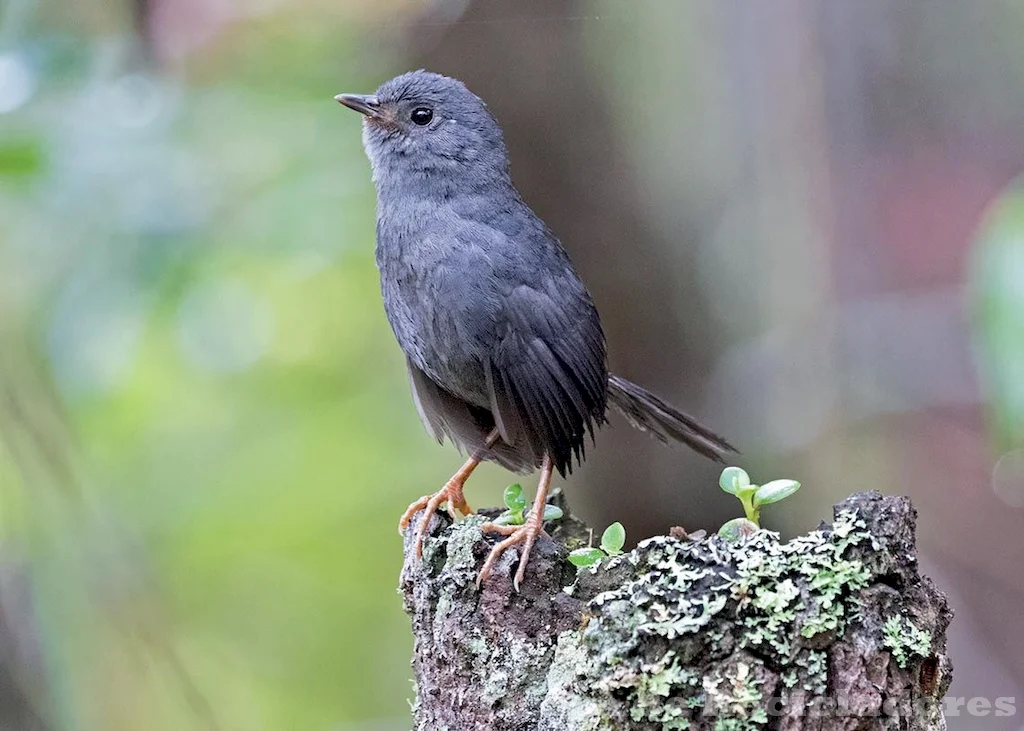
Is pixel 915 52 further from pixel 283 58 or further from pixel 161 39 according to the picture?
pixel 161 39

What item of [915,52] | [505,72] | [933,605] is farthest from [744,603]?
[915,52]

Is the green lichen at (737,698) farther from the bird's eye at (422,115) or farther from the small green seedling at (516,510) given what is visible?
the bird's eye at (422,115)

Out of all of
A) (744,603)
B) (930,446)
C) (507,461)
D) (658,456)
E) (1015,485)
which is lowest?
(744,603)

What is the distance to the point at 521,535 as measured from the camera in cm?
282

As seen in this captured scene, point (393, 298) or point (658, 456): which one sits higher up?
point (658, 456)

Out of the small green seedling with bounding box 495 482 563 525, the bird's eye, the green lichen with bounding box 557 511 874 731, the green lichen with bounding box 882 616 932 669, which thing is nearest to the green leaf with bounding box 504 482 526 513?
the small green seedling with bounding box 495 482 563 525

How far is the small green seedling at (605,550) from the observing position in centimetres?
251

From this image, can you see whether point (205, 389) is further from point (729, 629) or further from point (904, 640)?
point (904, 640)

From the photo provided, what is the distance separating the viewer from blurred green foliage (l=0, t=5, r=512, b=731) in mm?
4090

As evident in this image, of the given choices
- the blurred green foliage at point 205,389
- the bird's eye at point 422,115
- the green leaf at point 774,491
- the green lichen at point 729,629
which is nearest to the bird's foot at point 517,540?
the green lichen at point 729,629

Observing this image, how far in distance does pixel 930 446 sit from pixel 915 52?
227 centimetres

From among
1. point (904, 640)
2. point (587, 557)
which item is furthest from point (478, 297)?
point (904, 640)

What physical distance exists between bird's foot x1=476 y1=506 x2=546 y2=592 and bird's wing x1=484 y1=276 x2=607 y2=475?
393mm

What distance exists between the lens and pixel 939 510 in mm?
6180
